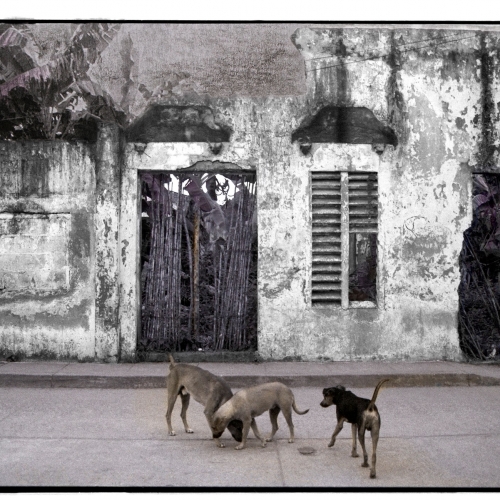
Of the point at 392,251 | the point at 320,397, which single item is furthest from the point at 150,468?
the point at 392,251

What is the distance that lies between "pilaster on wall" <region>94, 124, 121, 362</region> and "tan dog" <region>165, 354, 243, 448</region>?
3766mm

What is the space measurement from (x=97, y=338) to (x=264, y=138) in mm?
3672

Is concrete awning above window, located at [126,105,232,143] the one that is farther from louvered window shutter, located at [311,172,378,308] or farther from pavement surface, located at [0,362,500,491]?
pavement surface, located at [0,362,500,491]

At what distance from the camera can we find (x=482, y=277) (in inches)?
430

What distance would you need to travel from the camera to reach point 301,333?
1043 centimetres

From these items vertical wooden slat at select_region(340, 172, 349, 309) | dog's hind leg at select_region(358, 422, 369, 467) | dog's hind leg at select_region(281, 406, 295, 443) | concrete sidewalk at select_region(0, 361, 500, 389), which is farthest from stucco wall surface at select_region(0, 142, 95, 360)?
dog's hind leg at select_region(358, 422, 369, 467)

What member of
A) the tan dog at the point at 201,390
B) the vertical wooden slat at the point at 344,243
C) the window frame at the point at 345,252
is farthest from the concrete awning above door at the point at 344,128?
the tan dog at the point at 201,390

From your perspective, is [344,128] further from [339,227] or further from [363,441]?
[363,441]

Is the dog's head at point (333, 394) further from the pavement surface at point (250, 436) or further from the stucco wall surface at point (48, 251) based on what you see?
the stucco wall surface at point (48, 251)

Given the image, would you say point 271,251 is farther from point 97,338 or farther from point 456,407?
point 456,407

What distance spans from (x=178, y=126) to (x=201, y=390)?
16.7 ft

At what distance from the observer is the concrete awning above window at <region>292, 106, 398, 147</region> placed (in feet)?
34.5

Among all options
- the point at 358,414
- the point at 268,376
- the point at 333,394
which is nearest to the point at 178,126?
the point at 268,376

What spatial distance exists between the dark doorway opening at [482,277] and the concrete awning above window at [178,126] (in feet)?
12.9
